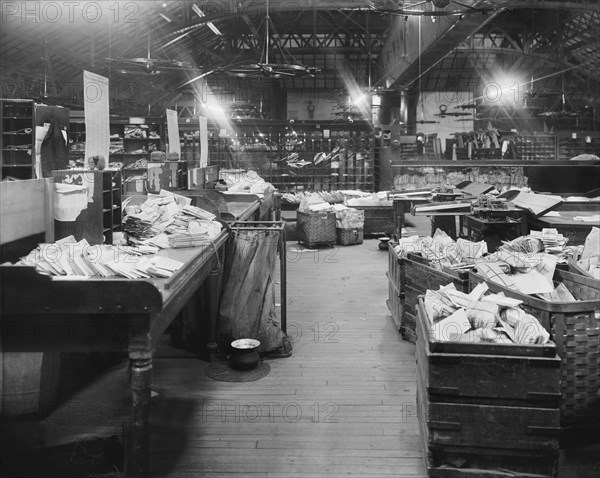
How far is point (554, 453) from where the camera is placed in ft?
7.71

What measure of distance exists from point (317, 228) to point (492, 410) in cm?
738

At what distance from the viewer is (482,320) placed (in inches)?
106

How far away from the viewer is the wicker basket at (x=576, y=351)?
273 centimetres

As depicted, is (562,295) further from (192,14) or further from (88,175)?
(192,14)

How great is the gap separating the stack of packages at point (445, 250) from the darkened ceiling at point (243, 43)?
216 centimetres

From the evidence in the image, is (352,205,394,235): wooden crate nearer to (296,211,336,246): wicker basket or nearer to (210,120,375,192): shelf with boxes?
(296,211,336,246): wicker basket

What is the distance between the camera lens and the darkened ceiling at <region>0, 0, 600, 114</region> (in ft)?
35.1

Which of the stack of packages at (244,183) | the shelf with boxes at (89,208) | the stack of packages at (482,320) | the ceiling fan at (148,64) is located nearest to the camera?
the stack of packages at (482,320)

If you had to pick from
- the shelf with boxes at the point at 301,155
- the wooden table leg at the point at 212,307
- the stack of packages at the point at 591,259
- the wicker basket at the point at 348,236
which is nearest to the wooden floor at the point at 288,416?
the wooden table leg at the point at 212,307

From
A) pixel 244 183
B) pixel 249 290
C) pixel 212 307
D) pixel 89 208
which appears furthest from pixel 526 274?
pixel 244 183

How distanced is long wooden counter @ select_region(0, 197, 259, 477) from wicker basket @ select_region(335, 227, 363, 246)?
26.0 ft

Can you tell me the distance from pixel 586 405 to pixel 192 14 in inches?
496

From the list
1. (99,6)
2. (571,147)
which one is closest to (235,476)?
(99,6)

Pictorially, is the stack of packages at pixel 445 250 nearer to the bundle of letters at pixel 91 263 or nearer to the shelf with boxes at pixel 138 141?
Answer: the bundle of letters at pixel 91 263
